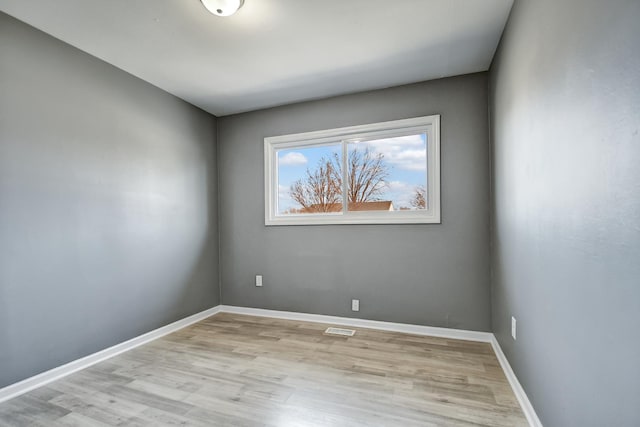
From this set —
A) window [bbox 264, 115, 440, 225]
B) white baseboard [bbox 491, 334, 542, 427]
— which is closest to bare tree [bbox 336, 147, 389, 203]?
window [bbox 264, 115, 440, 225]

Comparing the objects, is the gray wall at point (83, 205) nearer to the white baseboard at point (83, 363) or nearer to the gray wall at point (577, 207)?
the white baseboard at point (83, 363)

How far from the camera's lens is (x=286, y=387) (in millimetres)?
2088

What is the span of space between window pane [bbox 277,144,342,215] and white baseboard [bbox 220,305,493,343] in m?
1.19

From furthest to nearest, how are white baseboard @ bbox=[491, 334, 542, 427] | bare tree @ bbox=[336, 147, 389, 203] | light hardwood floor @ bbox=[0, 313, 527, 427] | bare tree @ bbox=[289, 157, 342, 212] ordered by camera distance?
bare tree @ bbox=[289, 157, 342, 212] < bare tree @ bbox=[336, 147, 389, 203] < light hardwood floor @ bbox=[0, 313, 527, 427] < white baseboard @ bbox=[491, 334, 542, 427]

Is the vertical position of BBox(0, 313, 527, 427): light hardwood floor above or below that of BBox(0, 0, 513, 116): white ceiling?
below

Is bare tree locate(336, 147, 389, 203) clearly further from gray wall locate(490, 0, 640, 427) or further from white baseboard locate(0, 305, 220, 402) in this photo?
white baseboard locate(0, 305, 220, 402)

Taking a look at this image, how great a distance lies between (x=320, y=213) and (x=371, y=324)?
1.33m

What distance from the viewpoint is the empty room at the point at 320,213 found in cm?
117

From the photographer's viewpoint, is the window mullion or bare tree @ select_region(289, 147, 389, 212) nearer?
bare tree @ select_region(289, 147, 389, 212)

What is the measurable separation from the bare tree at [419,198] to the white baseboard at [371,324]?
3.96 ft

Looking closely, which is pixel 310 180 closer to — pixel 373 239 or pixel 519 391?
pixel 373 239

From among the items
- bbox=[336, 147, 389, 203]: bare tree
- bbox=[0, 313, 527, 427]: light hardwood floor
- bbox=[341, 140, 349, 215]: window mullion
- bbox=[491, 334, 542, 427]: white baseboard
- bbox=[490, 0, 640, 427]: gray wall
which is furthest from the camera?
bbox=[341, 140, 349, 215]: window mullion

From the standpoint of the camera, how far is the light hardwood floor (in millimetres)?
1762

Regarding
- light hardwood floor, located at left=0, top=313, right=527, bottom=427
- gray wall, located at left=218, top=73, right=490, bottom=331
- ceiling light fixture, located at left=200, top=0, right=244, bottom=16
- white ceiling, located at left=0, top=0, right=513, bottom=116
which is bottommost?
light hardwood floor, located at left=0, top=313, right=527, bottom=427
